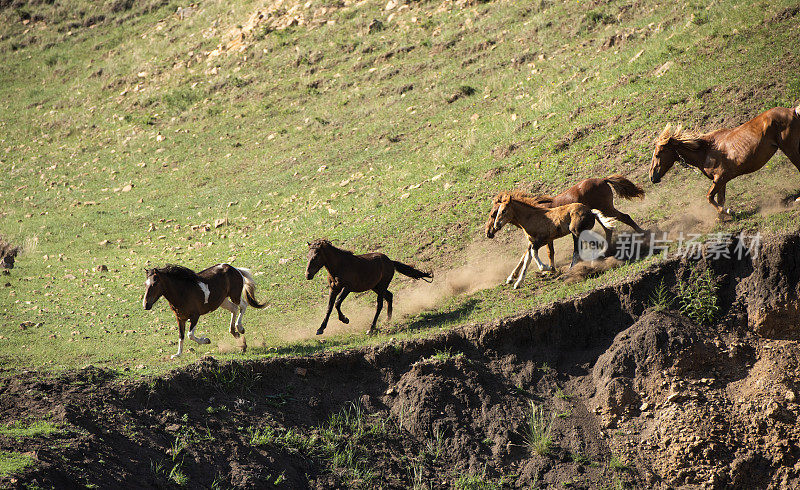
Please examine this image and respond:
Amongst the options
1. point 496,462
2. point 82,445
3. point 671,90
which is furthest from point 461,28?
point 82,445

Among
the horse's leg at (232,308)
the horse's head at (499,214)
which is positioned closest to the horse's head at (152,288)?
the horse's leg at (232,308)

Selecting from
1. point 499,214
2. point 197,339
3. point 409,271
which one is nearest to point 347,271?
point 409,271

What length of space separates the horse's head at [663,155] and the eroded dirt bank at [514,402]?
12.1ft

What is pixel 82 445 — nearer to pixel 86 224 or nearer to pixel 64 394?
pixel 64 394

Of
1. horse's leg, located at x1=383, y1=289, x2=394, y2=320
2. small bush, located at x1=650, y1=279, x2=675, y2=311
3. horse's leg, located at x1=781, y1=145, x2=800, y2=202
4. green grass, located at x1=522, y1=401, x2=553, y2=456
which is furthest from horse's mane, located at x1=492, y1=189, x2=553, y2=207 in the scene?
green grass, located at x1=522, y1=401, x2=553, y2=456

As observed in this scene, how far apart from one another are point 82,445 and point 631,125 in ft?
52.3

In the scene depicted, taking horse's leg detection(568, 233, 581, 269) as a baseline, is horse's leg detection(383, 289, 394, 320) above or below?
below

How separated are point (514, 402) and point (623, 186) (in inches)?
235

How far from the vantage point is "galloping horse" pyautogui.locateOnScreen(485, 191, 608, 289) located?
14.1 m

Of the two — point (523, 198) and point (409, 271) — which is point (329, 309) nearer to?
point (409, 271)

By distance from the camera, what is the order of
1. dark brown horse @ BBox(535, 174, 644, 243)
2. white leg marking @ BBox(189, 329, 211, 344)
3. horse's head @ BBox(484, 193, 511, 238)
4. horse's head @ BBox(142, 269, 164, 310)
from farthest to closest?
dark brown horse @ BBox(535, 174, 644, 243)
horse's head @ BBox(484, 193, 511, 238)
white leg marking @ BBox(189, 329, 211, 344)
horse's head @ BBox(142, 269, 164, 310)

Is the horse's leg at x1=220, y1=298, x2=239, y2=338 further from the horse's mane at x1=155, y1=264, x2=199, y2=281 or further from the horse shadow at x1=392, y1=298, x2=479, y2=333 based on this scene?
the horse shadow at x1=392, y1=298, x2=479, y2=333

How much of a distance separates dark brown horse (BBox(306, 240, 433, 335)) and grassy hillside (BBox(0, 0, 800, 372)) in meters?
0.66

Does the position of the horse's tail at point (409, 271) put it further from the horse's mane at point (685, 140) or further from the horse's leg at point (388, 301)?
the horse's mane at point (685, 140)
